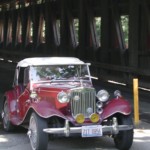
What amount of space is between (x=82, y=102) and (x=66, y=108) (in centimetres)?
29

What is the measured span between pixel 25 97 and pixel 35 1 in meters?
23.4

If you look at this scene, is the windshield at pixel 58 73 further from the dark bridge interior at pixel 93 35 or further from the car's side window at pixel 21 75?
the dark bridge interior at pixel 93 35

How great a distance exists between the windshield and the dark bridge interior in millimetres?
7690

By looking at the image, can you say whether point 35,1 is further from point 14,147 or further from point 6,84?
point 14,147

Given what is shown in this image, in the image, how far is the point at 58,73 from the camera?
30.4 ft

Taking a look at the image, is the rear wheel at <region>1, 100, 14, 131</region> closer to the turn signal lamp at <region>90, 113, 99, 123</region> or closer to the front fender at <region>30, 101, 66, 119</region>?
the front fender at <region>30, 101, 66, 119</region>

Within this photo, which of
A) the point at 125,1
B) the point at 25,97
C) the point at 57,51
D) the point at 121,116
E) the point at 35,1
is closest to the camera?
the point at 121,116

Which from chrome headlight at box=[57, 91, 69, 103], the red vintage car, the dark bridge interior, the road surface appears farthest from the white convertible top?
the dark bridge interior

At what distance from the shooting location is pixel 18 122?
30.1ft

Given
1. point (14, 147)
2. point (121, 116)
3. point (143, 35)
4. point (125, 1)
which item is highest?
point (125, 1)

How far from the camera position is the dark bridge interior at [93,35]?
60.8 feet

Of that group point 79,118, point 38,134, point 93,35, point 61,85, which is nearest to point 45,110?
point 38,134

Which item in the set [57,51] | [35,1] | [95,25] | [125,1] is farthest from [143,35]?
[35,1]

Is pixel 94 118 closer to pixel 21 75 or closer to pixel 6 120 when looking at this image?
pixel 21 75
